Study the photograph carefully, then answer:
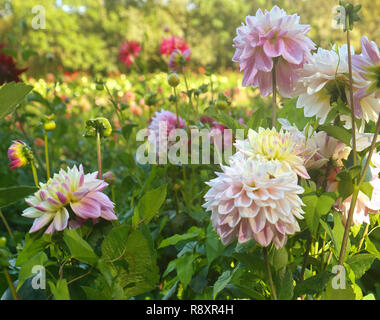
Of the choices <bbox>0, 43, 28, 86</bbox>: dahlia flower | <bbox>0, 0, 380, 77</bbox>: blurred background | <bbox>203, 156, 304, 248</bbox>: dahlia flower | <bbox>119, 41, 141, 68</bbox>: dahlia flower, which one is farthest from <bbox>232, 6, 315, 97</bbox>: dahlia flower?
<bbox>0, 0, 380, 77</bbox>: blurred background

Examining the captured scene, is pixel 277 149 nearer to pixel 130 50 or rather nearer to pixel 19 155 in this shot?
pixel 19 155

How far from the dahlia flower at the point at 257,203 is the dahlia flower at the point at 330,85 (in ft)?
0.36

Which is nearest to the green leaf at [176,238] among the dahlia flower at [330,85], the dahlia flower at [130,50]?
the dahlia flower at [330,85]

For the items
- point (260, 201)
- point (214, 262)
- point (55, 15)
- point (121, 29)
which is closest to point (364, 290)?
point (214, 262)

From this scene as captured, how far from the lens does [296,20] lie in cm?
53

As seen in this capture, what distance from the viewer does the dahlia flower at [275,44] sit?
0.52 m

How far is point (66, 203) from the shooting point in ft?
1.45

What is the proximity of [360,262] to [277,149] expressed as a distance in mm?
184

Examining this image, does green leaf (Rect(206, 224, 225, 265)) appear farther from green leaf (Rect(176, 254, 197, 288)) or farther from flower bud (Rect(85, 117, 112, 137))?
flower bud (Rect(85, 117, 112, 137))

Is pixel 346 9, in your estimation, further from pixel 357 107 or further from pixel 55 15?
pixel 55 15

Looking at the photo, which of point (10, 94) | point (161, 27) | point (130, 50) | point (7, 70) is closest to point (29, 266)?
point (10, 94)

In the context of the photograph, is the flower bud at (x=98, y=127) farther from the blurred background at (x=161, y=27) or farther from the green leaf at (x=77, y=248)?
the blurred background at (x=161, y=27)

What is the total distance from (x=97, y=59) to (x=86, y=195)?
909 cm

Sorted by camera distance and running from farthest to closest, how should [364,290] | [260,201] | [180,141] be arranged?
[180,141], [364,290], [260,201]
